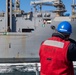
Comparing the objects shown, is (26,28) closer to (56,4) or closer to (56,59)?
(56,4)

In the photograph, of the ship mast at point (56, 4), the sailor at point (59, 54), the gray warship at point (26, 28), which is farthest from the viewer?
the ship mast at point (56, 4)

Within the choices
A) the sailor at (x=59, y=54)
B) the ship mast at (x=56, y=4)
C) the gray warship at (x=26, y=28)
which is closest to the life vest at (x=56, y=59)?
the sailor at (x=59, y=54)

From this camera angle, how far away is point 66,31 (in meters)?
1.95

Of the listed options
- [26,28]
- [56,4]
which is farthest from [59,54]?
[56,4]

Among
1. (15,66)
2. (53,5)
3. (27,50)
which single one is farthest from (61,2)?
(15,66)

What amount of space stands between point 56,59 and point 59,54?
1.8 inches

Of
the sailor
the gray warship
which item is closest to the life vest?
the sailor

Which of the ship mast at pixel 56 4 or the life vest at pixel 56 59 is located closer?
the life vest at pixel 56 59

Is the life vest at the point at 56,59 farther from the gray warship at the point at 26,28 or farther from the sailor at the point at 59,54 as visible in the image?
the gray warship at the point at 26,28

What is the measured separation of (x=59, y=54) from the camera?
190 cm

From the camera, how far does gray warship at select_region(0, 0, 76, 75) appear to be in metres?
17.4

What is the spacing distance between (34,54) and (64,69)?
15600 millimetres

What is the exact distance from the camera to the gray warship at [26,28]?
17.4m

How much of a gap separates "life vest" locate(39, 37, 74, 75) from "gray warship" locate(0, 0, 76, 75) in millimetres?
11241
